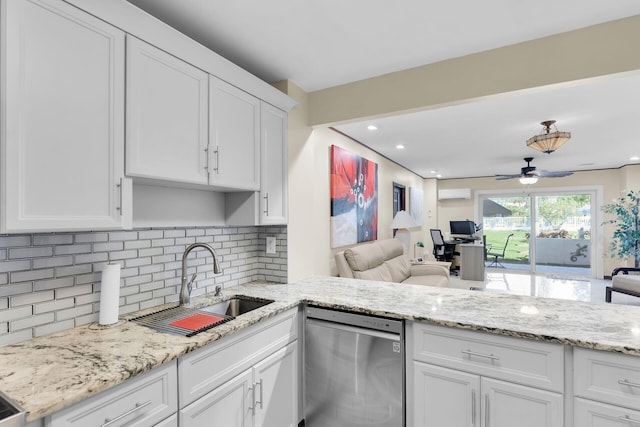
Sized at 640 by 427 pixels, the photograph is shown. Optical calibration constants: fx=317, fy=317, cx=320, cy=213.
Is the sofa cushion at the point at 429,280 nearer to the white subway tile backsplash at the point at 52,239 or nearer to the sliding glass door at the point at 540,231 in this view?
the white subway tile backsplash at the point at 52,239

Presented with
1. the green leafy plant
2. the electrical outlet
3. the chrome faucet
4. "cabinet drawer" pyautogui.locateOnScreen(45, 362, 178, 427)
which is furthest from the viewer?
the green leafy plant

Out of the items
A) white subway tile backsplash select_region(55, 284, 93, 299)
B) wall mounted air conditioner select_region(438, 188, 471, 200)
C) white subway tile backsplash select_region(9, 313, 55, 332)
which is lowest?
white subway tile backsplash select_region(9, 313, 55, 332)

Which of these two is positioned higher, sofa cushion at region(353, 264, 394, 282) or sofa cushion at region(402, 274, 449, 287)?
sofa cushion at region(353, 264, 394, 282)

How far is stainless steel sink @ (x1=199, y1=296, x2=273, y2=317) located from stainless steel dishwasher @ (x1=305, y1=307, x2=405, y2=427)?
12.6 inches

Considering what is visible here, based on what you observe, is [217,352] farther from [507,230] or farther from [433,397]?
[507,230]

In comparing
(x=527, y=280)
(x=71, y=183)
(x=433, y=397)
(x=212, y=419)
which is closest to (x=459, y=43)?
(x=433, y=397)

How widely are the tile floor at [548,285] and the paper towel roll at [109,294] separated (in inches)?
222

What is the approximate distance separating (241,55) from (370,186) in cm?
279

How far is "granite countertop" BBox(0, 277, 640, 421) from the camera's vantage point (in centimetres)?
98

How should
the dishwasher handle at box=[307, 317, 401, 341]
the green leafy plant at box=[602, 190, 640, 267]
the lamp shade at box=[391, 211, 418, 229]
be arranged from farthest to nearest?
the green leafy plant at box=[602, 190, 640, 267] < the lamp shade at box=[391, 211, 418, 229] < the dishwasher handle at box=[307, 317, 401, 341]

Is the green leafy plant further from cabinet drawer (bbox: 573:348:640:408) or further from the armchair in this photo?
cabinet drawer (bbox: 573:348:640:408)

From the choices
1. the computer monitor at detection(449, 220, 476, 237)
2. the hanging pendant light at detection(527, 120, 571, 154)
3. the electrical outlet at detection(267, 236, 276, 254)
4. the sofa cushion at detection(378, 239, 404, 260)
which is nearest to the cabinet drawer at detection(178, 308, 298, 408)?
the electrical outlet at detection(267, 236, 276, 254)

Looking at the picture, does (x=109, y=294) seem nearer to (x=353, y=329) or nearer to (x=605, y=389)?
(x=353, y=329)

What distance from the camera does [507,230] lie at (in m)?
8.20
